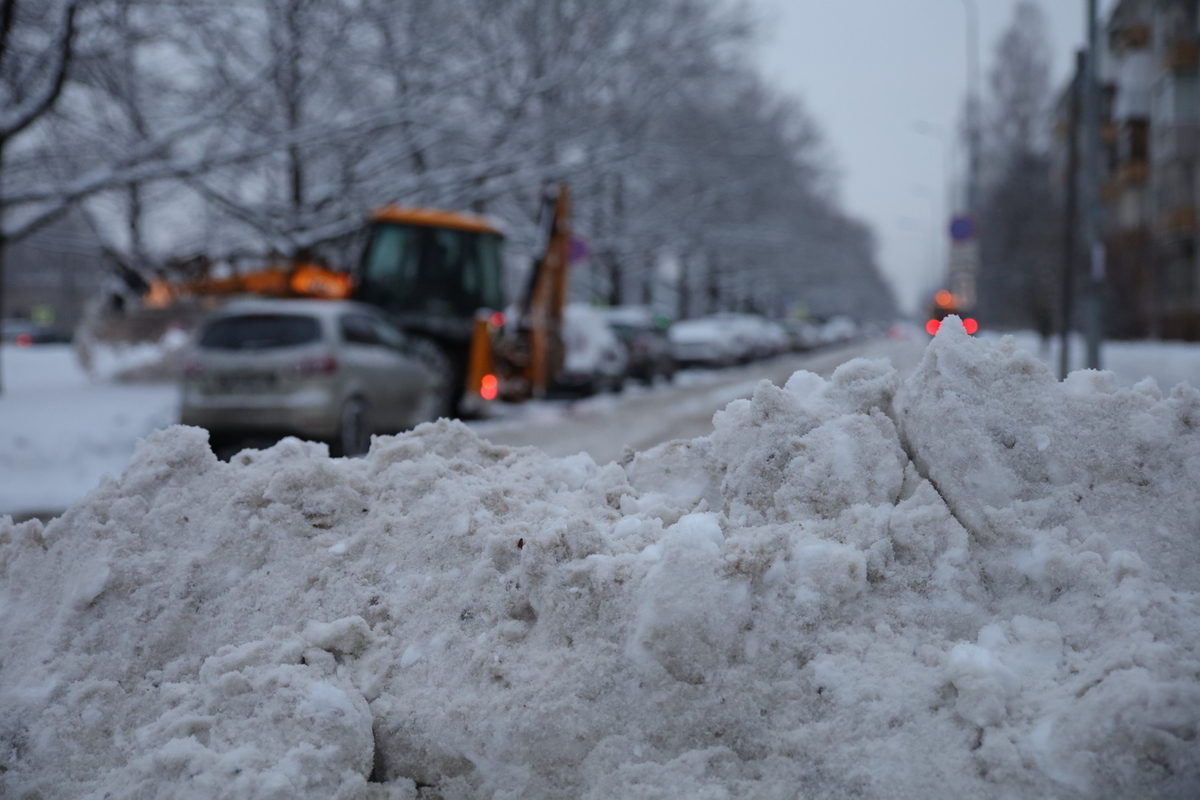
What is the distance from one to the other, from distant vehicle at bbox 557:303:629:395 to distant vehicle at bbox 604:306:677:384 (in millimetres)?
2907

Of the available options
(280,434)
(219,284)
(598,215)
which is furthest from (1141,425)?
(598,215)

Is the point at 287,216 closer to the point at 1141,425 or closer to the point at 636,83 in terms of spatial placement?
the point at 636,83

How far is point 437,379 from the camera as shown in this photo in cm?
1317

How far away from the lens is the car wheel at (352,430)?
990cm

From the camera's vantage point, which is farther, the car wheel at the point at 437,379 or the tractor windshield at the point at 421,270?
the tractor windshield at the point at 421,270

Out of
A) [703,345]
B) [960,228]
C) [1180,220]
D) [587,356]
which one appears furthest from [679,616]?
[1180,220]

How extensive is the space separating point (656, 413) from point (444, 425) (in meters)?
11.4

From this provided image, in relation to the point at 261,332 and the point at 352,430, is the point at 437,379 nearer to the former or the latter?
the point at 352,430

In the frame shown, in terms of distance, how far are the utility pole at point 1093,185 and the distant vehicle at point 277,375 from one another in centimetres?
1189

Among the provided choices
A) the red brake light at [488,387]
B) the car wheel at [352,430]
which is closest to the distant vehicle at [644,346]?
the red brake light at [488,387]

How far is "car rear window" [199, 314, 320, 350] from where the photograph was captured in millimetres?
9727

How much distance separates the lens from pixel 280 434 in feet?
32.5

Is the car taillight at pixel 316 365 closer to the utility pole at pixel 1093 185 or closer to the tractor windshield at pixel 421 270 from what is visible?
the tractor windshield at pixel 421 270

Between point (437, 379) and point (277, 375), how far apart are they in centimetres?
369
